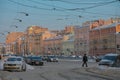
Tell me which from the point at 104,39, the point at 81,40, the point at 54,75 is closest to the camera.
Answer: the point at 54,75

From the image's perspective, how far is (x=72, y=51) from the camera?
18100 cm

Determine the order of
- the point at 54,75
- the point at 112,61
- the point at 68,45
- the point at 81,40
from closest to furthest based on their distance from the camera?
1. the point at 54,75
2. the point at 112,61
3. the point at 81,40
4. the point at 68,45

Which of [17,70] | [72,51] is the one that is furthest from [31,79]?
[72,51]

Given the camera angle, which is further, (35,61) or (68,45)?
(68,45)

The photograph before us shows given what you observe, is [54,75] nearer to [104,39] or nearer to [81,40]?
[104,39]

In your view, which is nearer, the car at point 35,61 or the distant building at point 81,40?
the car at point 35,61

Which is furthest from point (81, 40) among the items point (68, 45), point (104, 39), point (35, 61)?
point (35, 61)

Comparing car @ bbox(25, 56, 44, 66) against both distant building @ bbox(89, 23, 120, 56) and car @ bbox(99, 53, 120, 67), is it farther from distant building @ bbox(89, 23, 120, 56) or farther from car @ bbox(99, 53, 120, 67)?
distant building @ bbox(89, 23, 120, 56)

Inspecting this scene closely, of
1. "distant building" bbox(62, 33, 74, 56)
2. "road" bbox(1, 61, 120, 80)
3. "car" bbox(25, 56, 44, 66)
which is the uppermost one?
"distant building" bbox(62, 33, 74, 56)

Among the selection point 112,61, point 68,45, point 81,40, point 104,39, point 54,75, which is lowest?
point 54,75

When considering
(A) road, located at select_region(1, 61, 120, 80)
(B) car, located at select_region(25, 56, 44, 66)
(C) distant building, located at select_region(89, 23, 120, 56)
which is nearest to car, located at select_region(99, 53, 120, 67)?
(A) road, located at select_region(1, 61, 120, 80)

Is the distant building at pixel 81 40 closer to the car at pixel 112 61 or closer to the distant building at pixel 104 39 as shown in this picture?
the distant building at pixel 104 39

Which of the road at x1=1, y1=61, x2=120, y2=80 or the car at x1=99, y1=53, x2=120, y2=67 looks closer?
the road at x1=1, y1=61, x2=120, y2=80

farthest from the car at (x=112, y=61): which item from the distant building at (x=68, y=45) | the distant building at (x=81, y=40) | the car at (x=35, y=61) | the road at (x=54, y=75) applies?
the distant building at (x=68, y=45)
